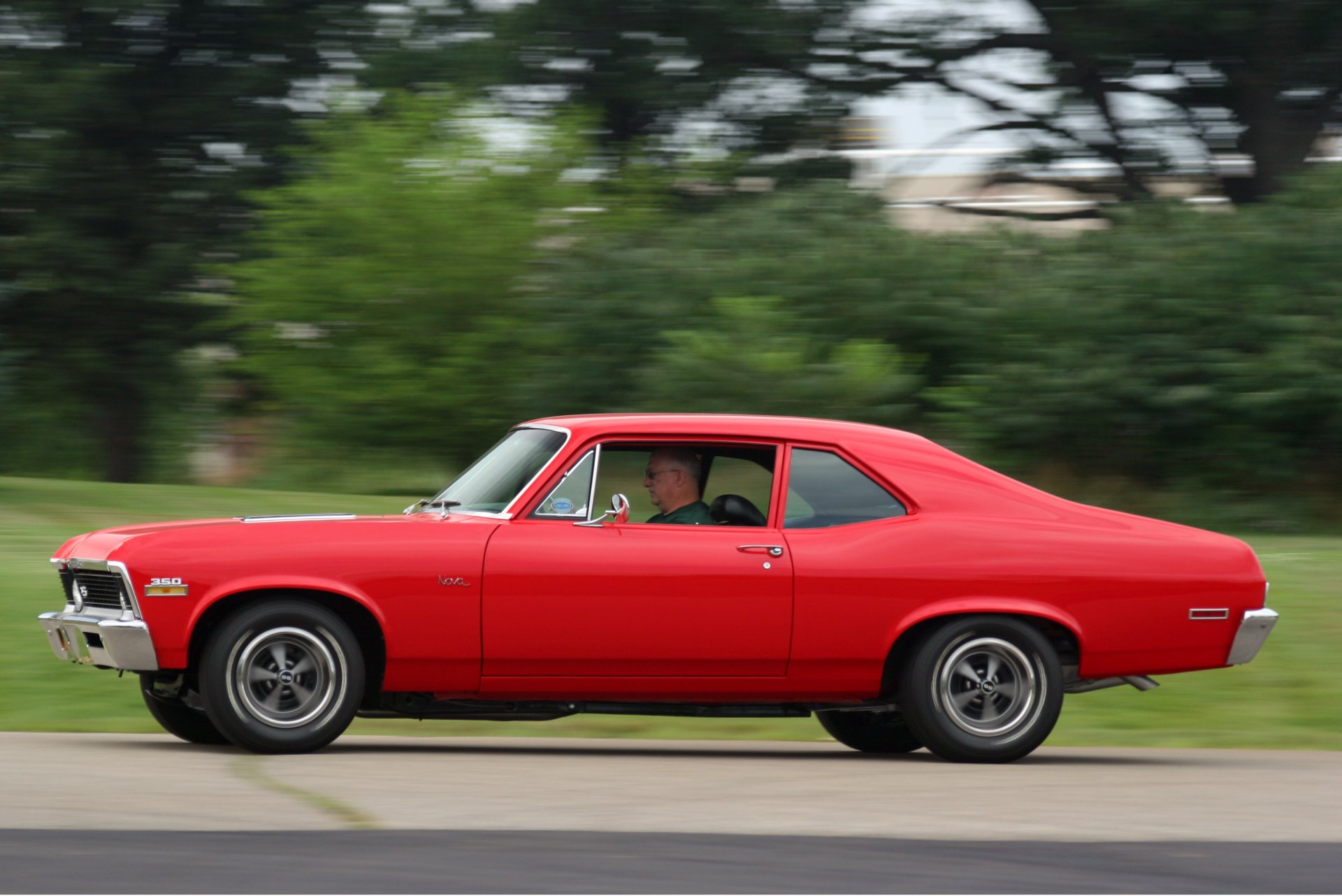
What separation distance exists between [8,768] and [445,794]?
1.86m

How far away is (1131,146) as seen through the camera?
32.2 metres

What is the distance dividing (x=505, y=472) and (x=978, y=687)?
7.60 ft

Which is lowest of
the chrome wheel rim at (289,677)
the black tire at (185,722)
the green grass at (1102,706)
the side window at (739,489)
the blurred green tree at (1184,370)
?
the blurred green tree at (1184,370)

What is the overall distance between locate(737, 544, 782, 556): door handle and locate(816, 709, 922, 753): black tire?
1.05m

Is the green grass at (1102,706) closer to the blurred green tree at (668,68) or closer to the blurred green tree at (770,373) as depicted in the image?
the blurred green tree at (770,373)

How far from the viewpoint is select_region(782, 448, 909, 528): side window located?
809 centimetres

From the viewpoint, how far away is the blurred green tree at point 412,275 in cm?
3030

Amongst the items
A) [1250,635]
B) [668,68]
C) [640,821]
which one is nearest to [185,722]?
[640,821]

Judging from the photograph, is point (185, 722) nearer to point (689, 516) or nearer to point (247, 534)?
point (247, 534)

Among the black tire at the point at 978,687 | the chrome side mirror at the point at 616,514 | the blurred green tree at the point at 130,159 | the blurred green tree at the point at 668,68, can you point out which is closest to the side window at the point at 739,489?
the chrome side mirror at the point at 616,514

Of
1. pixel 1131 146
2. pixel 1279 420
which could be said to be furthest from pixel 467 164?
pixel 1279 420

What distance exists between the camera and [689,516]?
8156 millimetres

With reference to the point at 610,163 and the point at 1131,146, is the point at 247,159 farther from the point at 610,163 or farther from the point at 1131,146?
the point at 1131,146

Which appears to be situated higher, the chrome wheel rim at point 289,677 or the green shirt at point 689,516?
the green shirt at point 689,516
